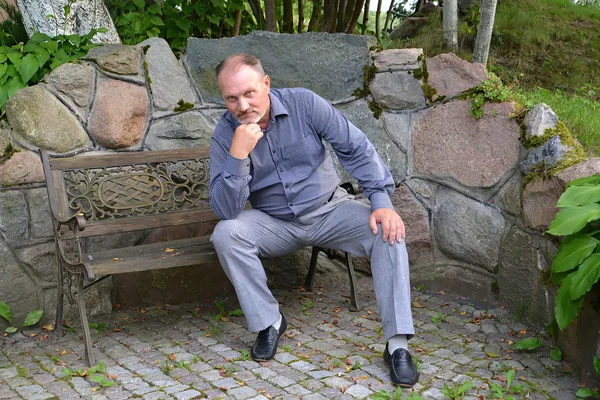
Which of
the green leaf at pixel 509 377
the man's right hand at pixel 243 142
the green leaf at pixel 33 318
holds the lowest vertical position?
the green leaf at pixel 509 377

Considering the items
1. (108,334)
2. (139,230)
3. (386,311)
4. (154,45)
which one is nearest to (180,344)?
(108,334)

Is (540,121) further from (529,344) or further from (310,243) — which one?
(310,243)

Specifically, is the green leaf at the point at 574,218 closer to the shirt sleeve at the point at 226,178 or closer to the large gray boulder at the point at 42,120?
the shirt sleeve at the point at 226,178

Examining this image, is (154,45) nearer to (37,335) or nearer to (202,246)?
(202,246)

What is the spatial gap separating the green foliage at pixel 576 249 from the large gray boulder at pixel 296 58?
1922 mm

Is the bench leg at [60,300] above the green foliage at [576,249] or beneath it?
beneath

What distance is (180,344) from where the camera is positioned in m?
3.77

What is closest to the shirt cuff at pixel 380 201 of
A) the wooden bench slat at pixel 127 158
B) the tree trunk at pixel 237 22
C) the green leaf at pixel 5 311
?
the wooden bench slat at pixel 127 158

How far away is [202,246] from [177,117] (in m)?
0.95

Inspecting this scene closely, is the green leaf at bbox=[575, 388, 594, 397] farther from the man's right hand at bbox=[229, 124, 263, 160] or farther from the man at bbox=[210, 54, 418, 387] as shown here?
the man's right hand at bbox=[229, 124, 263, 160]

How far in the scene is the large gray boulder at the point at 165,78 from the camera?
14.5ft

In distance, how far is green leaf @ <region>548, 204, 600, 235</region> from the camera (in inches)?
114

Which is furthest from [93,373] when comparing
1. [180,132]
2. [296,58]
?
[296,58]

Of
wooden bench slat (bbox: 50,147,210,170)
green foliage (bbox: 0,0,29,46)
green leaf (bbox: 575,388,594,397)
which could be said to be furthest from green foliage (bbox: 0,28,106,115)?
green leaf (bbox: 575,388,594,397)
